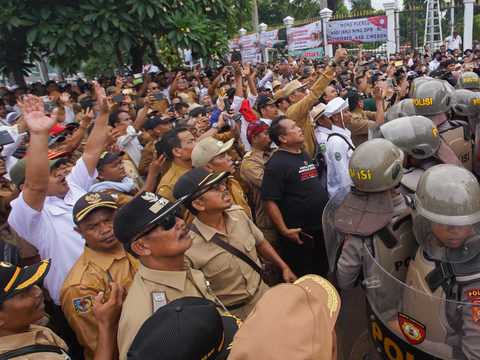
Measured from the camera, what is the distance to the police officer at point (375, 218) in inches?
77.3

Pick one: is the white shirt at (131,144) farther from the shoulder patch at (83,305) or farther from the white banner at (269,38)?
the white banner at (269,38)

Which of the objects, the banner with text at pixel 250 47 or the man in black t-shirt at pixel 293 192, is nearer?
the man in black t-shirt at pixel 293 192

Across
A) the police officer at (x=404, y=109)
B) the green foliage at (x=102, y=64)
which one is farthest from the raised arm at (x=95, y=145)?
the green foliage at (x=102, y=64)

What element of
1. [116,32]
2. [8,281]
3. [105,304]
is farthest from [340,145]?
[116,32]

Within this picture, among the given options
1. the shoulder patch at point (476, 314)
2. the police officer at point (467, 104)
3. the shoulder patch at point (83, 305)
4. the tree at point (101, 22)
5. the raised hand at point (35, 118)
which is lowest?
the shoulder patch at point (83, 305)

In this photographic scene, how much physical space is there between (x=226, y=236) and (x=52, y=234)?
1272 mm

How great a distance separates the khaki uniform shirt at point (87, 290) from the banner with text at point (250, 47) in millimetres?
16566

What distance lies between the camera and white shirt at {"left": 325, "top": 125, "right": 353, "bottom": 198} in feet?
11.6

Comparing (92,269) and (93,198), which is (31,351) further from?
(93,198)

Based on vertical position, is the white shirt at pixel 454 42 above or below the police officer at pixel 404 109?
below

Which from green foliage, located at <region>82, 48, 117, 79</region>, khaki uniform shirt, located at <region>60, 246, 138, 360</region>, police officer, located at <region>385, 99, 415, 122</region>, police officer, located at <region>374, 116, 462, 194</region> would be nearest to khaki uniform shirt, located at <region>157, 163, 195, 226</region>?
khaki uniform shirt, located at <region>60, 246, 138, 360</region>

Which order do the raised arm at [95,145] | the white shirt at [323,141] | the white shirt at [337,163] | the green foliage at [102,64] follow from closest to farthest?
1. the raised arm at [95,145]
2. the white shirt at [337,163]
3. the white shirt at [323,141]
4. the green foliage at [102,64]

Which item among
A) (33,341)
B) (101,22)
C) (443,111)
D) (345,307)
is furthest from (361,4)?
(33,341)

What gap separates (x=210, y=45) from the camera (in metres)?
8.38
